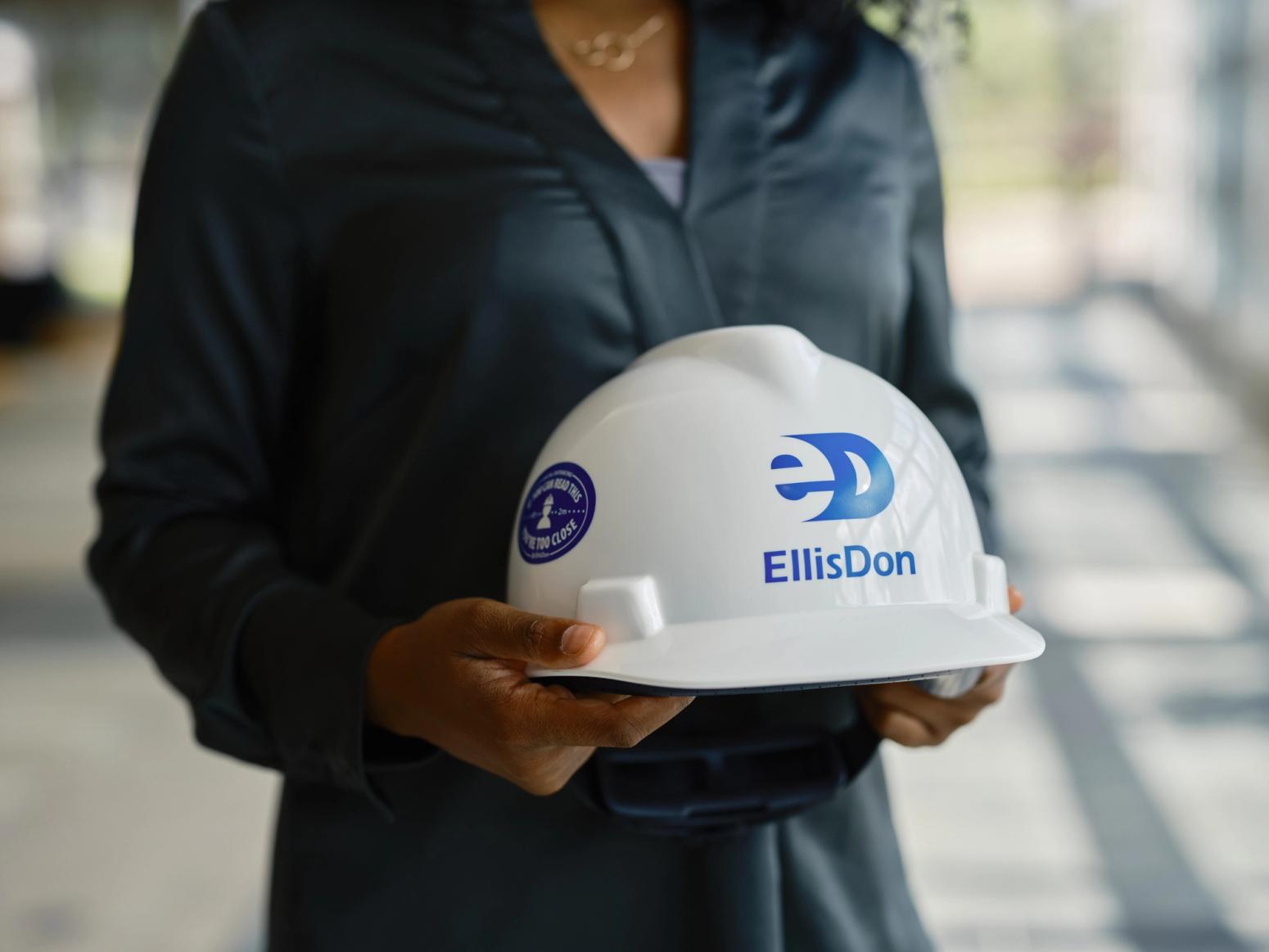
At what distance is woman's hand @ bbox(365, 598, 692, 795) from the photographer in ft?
2.04

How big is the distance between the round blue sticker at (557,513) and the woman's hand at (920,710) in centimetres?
26

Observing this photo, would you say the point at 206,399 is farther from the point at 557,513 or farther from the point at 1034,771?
the point at 1034,771

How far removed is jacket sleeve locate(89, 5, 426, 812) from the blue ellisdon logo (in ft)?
0.98

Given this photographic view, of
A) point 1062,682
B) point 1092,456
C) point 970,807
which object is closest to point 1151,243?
point 1092,456

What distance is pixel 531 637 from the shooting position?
2.04 ft

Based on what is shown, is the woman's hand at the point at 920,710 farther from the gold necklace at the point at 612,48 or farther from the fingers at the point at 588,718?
the gold necklace at the point at 612,48

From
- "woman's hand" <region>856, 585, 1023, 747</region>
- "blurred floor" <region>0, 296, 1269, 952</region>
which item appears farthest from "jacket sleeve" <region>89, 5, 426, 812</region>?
"blurred floor" <region>0, 296, 1269, 952</region>

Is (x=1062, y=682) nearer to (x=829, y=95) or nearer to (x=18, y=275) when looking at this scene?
(x=829, y=95)

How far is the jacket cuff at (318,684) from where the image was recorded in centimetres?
75

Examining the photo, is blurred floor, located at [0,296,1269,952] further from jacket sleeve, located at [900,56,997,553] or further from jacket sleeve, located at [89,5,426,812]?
jacket sleeve, located at [89,5,426,812]

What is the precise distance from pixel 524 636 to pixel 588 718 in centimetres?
5

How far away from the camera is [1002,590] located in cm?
72

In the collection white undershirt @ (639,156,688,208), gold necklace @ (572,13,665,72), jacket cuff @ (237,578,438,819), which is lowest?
jacket cuff @ (237,578,438,819)

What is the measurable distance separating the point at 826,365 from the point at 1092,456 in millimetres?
5576
